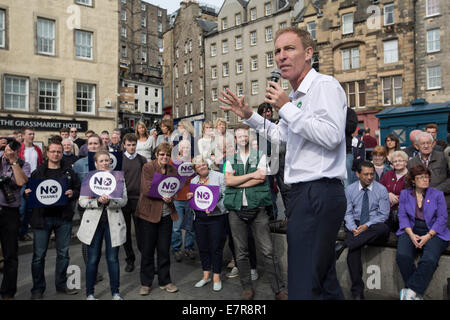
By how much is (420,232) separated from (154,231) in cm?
347

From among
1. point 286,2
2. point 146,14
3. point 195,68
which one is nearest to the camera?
point 286,2

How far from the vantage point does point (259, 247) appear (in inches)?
197

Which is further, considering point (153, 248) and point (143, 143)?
point (143, 143)

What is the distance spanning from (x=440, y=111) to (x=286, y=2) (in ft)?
85.4

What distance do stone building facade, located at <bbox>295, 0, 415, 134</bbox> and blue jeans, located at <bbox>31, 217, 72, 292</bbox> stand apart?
28.0m

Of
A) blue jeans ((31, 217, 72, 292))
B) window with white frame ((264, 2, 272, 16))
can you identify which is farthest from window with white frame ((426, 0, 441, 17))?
blue jeans ((31, 217, 72, 292))

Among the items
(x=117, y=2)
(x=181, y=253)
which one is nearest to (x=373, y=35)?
(x=117, y=2)

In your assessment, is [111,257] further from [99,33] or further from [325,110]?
[99,33]

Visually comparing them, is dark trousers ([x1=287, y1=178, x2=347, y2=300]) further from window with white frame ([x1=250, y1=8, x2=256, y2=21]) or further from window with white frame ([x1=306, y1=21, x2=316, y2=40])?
window with white frame ([x1=250, y1=8, x2=256, y2=21])

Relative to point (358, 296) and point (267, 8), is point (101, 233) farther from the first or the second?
point (267, 8)

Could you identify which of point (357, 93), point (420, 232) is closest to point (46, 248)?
point (420, 232)

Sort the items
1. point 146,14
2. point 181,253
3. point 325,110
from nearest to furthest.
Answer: point 325,110 < point 181,253 < point 146,14

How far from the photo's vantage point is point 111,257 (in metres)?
4.78

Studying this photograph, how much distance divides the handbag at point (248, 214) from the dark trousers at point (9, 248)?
294cm
